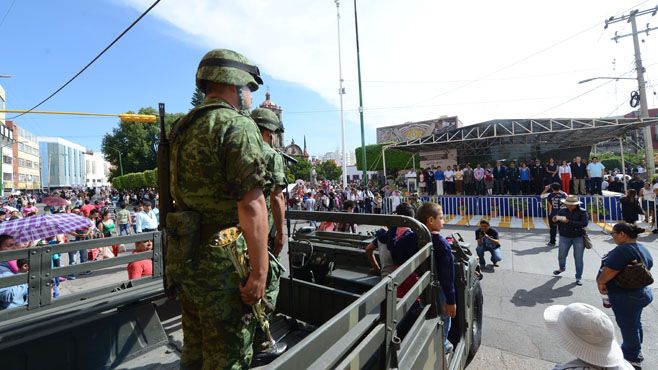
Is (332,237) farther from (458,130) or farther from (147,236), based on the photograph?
(458,130)

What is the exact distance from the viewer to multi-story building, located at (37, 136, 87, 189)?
93.2 m

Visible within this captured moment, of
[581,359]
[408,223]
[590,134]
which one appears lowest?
[581,359]

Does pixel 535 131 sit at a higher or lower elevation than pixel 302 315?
higher

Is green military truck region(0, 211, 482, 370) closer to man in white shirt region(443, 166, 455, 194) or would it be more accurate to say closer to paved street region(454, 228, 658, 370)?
paved street region(454, 228, 658, 370)

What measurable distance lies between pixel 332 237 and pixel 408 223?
5.64 feet

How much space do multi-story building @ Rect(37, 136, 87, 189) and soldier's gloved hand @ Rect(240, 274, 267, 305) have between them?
104m

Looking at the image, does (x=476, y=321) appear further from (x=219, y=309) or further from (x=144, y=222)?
(x=144, y=222)

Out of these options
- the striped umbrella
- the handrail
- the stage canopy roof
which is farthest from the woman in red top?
the stage canopy roof

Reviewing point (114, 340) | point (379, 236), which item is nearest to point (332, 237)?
point (379, 236)

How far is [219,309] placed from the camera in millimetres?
1580

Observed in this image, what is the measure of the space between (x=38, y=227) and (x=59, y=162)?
375 feet

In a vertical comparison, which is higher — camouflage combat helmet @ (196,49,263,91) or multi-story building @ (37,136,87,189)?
multi-story building @ (37,136,87,189)

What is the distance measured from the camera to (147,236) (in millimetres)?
3322

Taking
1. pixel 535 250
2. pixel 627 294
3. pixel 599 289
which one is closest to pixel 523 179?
pixel 535 250
